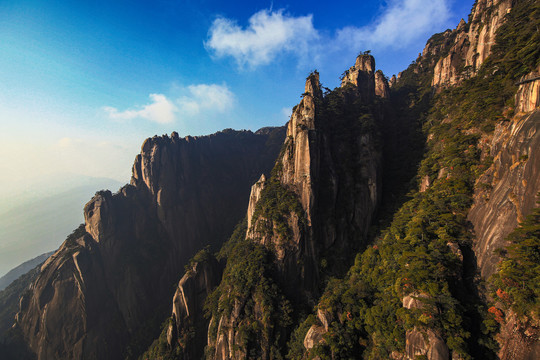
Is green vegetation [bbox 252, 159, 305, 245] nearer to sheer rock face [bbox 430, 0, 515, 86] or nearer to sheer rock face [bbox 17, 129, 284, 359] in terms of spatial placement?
sheer rock face [bbox 17, 129, 284, 359]

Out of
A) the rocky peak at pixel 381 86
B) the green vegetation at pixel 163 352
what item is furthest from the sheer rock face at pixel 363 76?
the green vegetation at pixel 163 352

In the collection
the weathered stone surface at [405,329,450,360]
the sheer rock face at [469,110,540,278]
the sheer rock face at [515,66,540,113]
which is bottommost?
the weathered stone surface at [405,329,450,360]

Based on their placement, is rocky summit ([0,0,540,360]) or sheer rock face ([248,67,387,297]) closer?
rocky summit ([0,0,540,360])

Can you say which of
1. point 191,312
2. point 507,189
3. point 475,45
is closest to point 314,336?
point 191,312

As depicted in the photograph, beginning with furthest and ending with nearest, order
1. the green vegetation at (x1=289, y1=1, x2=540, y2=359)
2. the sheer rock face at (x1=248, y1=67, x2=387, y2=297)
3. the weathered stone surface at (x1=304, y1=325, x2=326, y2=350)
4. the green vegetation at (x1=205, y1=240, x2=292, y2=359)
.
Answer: the sheer rock face at (x1=248, y1=67, x2=387, y2=297) → the green vegetation at (x1=205, y1=240, x2=292, y2=359) → the weathered stone surface at (x1=304, y1=325, x2=326, y2=350) → the green vegetation at (x1=289, y1=1, x2=540, y2=359)

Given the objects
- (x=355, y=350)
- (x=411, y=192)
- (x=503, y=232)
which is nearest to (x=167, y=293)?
(x=355, y=350)

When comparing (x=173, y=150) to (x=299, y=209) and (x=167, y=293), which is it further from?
(x=299, y=209)

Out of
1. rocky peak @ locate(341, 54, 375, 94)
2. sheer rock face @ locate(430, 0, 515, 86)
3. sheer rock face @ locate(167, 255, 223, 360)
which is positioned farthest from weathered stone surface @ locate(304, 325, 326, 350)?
rocky peak @ locate(341, 54, 375, 94)

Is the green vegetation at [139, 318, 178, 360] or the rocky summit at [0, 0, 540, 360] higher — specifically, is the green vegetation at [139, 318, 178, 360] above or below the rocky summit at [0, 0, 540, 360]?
below
